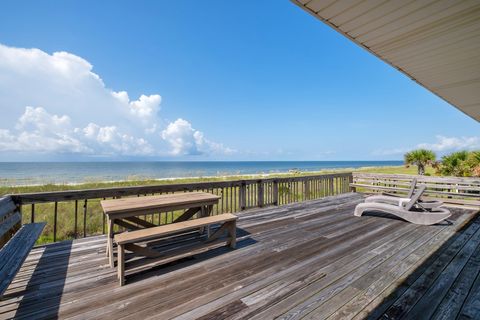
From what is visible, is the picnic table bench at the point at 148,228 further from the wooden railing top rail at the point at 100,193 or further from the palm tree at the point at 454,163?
the palm tree at the point at 454,163

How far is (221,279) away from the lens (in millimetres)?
2205

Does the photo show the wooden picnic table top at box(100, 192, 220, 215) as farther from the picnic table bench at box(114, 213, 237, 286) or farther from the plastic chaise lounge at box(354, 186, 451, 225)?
the plastic chaise lounge at box(354, 186, 451, 225)

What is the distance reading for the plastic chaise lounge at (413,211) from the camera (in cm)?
410

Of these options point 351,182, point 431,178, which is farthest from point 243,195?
point 431,178

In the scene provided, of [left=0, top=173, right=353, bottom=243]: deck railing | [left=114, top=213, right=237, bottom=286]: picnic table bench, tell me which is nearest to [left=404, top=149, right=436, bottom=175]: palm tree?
[left=0, top=173, right=353, bottom=243]: deck railing

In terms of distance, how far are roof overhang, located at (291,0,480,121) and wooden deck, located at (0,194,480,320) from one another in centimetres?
249

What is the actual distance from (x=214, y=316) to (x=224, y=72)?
71.6ft

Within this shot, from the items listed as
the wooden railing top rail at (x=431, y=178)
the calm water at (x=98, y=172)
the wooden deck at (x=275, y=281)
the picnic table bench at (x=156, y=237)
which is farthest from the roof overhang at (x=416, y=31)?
the calm water at (x=98, y=172)

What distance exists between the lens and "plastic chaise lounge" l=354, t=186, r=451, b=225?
4.10m

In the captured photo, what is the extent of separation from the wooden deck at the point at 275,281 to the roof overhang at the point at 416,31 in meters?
2.49

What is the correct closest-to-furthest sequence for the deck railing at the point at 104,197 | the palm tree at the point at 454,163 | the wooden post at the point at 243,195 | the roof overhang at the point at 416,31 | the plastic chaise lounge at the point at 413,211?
the roof overhang at the point at 416,31 < the deck railing at the point at 104,197 < the plastic chaise lounge at the point at 413,211 < the wooden post at the point at 243,195 < the palm tree at the point at 454,163

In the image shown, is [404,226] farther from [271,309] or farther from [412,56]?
[271,309]

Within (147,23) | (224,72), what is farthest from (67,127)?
(147,23)

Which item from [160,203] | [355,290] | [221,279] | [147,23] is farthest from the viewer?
[147,23]
